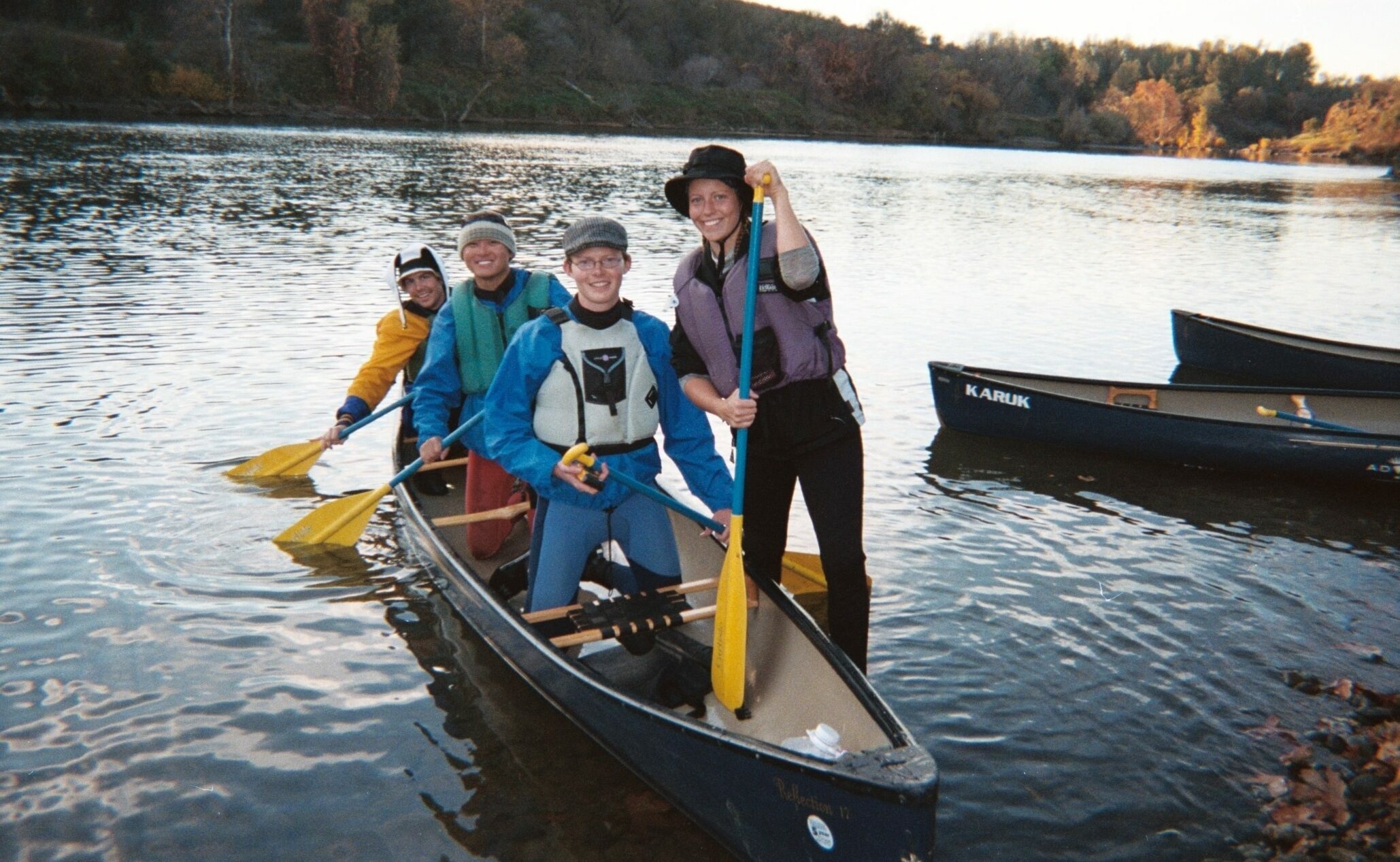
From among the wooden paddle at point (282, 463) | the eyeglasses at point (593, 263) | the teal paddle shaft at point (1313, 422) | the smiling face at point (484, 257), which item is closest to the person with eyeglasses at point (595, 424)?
the eyeglasses at point (593, 263)

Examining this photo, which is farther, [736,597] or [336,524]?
[336,524]

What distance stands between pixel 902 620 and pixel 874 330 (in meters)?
9.33

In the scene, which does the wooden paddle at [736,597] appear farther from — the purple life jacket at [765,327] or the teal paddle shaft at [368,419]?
the teal paddle shaft at [368,419]

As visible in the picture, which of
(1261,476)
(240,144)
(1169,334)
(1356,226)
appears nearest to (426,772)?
(1261,476)

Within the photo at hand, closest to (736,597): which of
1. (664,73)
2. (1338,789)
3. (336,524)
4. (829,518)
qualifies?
(829,518)

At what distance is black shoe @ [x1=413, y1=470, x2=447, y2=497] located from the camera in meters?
7.39

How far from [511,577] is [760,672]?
5.98 feet

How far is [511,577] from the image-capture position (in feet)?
19.0

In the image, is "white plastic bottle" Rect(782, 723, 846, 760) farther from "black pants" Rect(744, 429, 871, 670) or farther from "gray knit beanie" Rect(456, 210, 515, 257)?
"gray knit beanie" Rect(456, 210, 515, 257)

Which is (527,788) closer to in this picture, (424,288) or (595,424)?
(595,424)

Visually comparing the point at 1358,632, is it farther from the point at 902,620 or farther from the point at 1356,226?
the point at 1356,226

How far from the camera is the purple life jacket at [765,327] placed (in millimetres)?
4117

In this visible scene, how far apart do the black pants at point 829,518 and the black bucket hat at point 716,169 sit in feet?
3.67

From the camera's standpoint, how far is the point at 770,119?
9056cm
